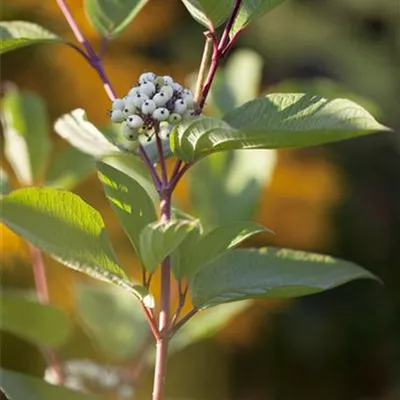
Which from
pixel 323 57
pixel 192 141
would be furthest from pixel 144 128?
pixel 323 57

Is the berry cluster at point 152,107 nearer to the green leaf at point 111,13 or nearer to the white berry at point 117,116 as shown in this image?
the white berry at point 117,116

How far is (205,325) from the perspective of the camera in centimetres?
73

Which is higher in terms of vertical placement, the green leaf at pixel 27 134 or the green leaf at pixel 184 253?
the green leaf at pixel 27 134

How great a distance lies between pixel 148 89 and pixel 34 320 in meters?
0.24

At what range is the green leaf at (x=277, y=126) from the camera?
1.34 feet

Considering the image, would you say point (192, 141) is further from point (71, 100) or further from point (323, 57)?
point (323, 57)

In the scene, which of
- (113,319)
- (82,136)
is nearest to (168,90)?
(82,136)

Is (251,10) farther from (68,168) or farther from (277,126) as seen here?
(68,168)

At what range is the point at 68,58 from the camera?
4.29 feet

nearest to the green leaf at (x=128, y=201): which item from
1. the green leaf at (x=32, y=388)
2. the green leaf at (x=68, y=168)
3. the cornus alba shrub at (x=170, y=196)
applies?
the cornus alba shrub at (x=170, y=196)

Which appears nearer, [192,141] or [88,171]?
[192,141]

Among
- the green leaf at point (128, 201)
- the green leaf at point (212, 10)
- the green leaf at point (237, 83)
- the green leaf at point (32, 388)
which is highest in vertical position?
the green leaf at point (237, 83)

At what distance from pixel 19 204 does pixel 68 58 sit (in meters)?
0.90

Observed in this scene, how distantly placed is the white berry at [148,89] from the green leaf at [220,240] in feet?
0.25
